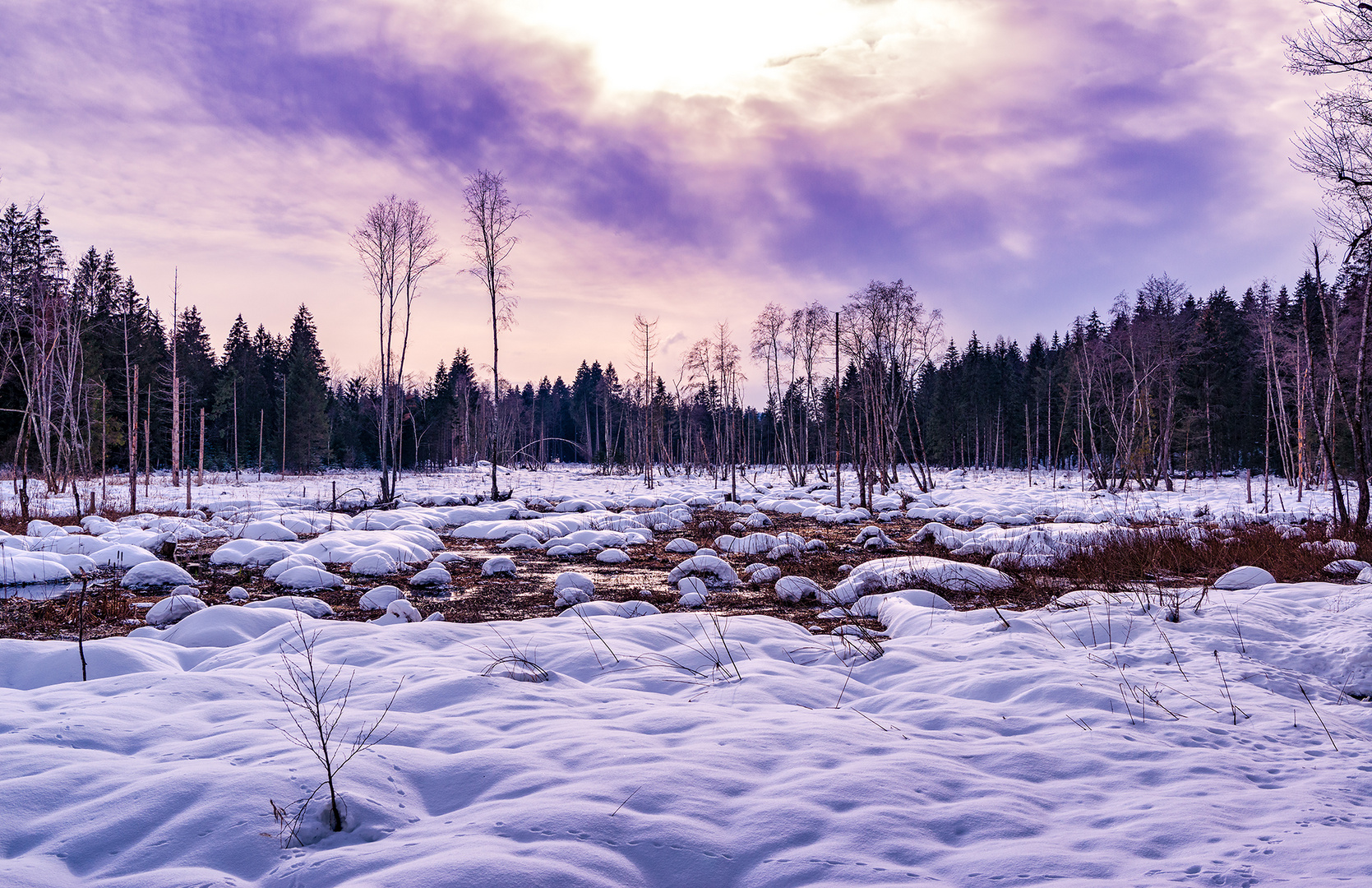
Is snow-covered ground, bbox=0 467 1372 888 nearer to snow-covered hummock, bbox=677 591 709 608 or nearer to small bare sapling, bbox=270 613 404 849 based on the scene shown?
small bare sapling, bbox=270 613 404 849

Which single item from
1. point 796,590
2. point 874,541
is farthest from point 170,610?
point 874,541

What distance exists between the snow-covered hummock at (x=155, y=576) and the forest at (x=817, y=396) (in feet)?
29.1

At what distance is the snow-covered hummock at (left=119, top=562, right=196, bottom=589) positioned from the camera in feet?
24.3

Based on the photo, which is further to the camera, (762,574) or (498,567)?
(498,567)

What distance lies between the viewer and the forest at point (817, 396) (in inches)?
711

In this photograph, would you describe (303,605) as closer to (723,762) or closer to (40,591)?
(40,591)

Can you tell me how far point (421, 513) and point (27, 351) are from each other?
707 inches

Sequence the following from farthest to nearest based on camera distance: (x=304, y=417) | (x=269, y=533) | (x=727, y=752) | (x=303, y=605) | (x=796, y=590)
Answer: (x=304, y=417)
(x=269, y=533)
(x=796, y=590)
(x=303, y=605)
(x=727, y=752)

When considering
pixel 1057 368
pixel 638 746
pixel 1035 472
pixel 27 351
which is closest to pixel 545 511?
pixel 638 746

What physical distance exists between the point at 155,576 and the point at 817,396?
1916 inches

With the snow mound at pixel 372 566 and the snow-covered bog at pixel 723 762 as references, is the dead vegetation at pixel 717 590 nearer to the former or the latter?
the snow mound at pixel 372 566

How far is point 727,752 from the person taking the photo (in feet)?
8.66

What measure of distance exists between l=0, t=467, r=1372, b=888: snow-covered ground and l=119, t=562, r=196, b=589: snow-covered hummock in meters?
3.49

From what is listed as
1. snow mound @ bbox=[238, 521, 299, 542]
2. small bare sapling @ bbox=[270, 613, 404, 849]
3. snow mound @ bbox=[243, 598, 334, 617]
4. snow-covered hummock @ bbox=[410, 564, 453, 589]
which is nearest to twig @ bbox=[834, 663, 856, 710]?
small bare sapling @ bbox=[270, 613, 404, 849]
